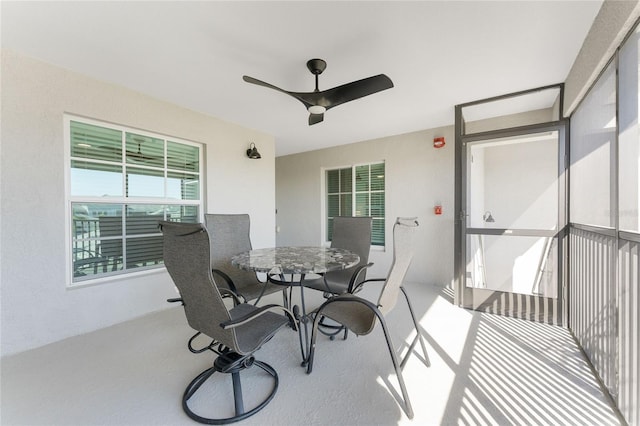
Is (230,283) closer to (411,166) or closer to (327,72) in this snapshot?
(327,72)

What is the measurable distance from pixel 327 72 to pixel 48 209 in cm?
281

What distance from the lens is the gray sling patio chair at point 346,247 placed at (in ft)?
8.12

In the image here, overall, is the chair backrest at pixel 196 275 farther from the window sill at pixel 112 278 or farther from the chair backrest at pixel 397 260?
the window sill at pixel 112 278

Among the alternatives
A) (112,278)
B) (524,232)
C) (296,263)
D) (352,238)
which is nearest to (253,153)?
(352,238)

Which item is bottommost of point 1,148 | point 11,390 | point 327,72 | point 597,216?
point 11,390

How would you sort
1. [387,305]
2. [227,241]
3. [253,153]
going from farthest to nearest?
[253,153] → [227,241] → [387,305]

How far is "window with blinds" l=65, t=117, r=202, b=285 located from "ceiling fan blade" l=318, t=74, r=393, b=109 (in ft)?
7.36

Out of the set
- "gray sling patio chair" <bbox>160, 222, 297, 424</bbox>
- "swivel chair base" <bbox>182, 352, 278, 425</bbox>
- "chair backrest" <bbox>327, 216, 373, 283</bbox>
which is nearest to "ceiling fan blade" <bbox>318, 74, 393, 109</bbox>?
"chair backrest" <bbox>327, 216, 373, 283</bbox>

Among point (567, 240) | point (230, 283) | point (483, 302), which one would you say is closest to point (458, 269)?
point (483, 302)

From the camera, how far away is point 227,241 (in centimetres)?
258

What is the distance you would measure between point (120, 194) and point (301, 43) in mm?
2463

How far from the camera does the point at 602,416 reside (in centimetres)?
145

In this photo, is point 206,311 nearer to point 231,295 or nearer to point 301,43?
point 231,295

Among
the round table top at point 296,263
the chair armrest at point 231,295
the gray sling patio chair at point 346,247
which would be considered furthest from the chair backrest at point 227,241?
the gray sling patio chair at point 346,247
